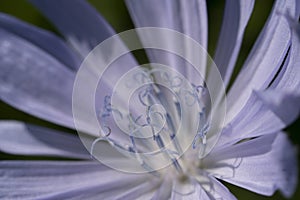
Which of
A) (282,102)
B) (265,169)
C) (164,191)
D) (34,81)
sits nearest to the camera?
(282,102)

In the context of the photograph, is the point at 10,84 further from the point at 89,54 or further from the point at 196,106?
the point at 196,106

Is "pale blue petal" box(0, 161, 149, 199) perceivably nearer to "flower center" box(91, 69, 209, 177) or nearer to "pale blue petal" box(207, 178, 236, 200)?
"flower center" box(91, 69, 209, 177)

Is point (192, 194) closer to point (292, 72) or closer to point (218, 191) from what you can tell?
point (218, 191)

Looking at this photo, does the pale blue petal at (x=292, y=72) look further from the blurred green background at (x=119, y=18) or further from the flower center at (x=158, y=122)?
the blurred green background at (x=119, y=18)

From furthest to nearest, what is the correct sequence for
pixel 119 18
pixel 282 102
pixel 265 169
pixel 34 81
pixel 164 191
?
pixel 119 18 → pixel 34 81 → pixel 164 191 → pixel 265 169 → pixel 282 102

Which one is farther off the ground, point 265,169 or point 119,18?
point 119,18

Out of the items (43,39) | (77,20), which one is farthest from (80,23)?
(43,39)
